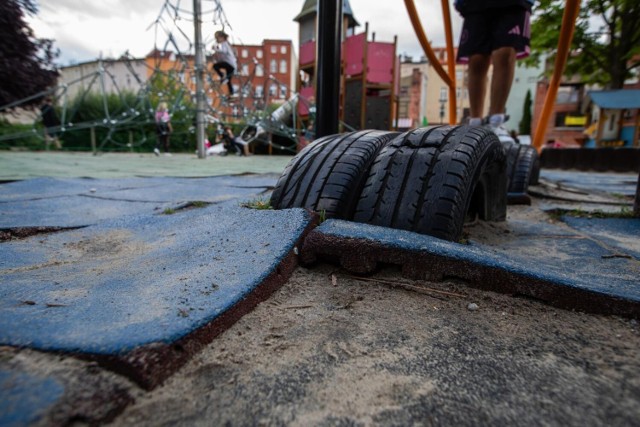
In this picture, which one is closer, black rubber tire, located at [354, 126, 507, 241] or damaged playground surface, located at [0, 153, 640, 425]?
damaged playground surface, located at [0, 153, 640, 425]

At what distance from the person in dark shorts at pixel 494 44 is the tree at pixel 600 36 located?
8.71 m

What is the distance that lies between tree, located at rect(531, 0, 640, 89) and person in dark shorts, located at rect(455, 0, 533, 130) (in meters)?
8.71

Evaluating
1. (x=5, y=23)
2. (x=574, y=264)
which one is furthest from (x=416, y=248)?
(x=5, y=23)

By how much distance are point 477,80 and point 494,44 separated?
29 cm

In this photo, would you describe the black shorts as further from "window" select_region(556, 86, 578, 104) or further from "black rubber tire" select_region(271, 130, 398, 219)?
"window" select_region(556, 86, 578, 104)

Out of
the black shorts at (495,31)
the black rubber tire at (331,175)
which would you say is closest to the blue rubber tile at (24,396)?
the black rubber tire at (331,175)

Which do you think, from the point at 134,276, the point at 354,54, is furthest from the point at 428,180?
the point at 354,54

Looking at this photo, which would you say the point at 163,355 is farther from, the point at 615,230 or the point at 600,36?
the point at 600,36

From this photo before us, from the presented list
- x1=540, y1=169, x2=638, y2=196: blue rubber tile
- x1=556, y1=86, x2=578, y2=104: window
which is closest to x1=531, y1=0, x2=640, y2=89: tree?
x1=540, y1=169, x2=638, y2=196: blue rubber tile

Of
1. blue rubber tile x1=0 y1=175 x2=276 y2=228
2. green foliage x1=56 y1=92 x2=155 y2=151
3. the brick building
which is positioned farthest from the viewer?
green foliage x1=56 y1=92 x2=155 y2=151

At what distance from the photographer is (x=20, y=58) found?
10.4 m

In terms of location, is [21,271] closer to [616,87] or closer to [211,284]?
[211,284]

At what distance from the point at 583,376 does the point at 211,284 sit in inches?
26.1

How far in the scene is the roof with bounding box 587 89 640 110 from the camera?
9672 millimetres
